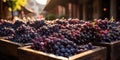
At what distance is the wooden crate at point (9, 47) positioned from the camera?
2445mm

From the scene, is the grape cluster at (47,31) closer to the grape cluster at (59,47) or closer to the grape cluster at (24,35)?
the grape cluster at (24,35)

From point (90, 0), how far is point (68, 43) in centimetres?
1281

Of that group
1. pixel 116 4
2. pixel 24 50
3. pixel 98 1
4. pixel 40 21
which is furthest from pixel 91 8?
pixel 24 50

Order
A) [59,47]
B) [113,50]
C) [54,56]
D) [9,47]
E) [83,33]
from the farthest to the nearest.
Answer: [9,47] < [83,33] < [113,50] < [59,47] < [54,56]

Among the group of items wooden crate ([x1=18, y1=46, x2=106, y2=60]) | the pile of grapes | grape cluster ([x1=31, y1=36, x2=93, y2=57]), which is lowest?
wooden crate ([x1=18, y1=46, x2=106, y2=60])

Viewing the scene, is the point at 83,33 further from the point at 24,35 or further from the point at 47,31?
the point at 24,35

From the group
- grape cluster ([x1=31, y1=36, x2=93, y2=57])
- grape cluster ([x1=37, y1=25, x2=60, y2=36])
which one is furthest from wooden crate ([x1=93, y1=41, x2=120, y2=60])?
grape cluster ([x1=37, y1=25, x2=60, y2=36])

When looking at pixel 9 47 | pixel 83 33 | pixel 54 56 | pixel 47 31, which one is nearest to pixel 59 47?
pixel 54 56

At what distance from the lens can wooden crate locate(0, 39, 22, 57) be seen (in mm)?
2445

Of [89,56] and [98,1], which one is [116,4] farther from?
[89,56]

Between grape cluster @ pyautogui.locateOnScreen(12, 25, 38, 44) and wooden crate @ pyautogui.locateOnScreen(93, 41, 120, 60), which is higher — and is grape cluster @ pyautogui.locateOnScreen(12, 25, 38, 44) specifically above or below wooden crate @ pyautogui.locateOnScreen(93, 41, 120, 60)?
above

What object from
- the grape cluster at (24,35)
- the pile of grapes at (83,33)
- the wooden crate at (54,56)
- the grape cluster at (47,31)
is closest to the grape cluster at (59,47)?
the wooden crate at (54,56)

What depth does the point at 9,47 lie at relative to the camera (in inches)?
101

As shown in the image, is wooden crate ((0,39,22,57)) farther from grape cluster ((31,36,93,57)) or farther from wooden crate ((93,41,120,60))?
wooden crate ((93,41,120,60))
